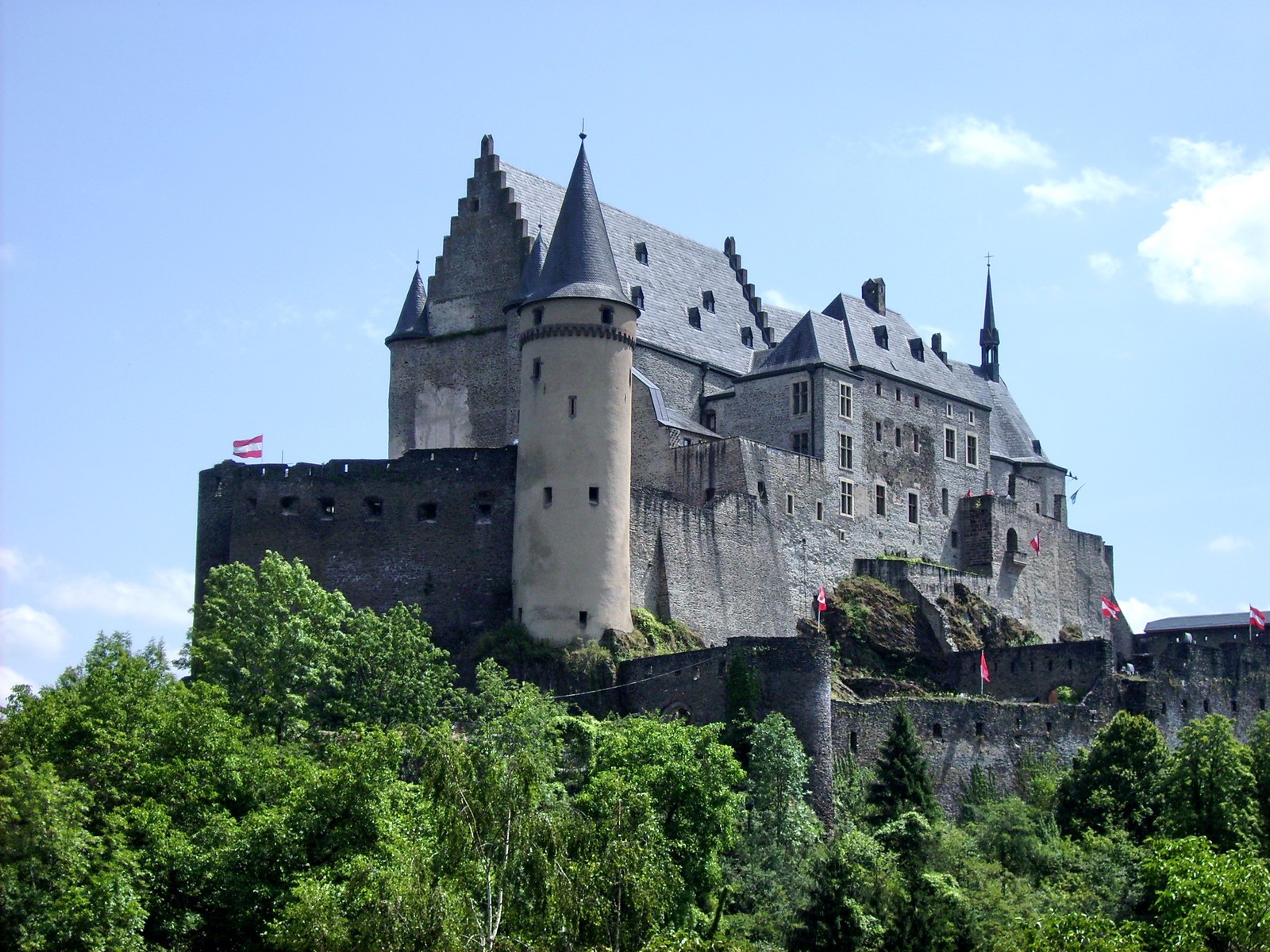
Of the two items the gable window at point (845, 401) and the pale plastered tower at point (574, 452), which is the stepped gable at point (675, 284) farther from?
the pale plastered tower at point (574, 452)

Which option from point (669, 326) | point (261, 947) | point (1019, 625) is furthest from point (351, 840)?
point (1019, 625)

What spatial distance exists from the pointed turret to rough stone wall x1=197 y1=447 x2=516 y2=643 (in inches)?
283

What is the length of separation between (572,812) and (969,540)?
47661 mm

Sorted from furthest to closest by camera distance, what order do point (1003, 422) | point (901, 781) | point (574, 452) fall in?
point (1003, 422), point (574, 452), point (901, 781)

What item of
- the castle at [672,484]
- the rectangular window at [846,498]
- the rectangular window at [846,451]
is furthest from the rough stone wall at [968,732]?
the rectangular window at [846,451]

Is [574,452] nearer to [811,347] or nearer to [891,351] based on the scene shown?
[811,347]

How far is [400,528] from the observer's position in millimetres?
71250

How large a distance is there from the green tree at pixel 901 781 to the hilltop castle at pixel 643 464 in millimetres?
9319

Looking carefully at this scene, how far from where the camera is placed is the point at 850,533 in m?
83.9

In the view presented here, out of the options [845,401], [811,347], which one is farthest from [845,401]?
[811,347]

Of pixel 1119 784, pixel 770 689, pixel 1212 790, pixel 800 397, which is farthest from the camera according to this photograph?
pixel 800 397

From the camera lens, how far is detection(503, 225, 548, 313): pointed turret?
7681 centimetres

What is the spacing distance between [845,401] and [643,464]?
10845mm

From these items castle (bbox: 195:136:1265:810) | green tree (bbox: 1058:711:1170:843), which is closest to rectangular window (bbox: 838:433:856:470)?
castle (bbox: 195:136:1265:810)
